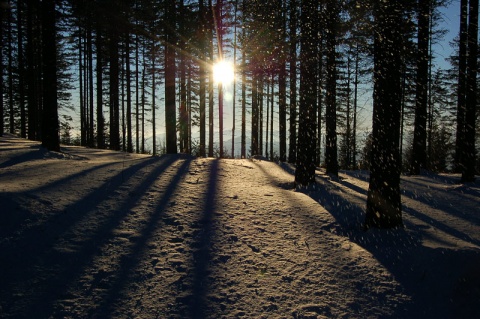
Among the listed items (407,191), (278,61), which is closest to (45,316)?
(278,61)

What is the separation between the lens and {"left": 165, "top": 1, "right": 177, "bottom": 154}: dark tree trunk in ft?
40.4

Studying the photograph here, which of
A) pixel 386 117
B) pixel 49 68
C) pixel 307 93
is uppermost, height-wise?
pixel 49 68

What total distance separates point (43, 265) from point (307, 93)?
6.95 metres

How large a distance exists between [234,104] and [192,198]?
19447 millimetres

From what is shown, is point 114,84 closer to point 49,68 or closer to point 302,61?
point 49,68

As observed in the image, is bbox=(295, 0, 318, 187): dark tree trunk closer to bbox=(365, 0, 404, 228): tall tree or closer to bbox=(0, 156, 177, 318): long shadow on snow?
bbox=(365, 0, 404, 228): tall tree

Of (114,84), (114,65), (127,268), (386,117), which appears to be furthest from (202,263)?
(114,65)

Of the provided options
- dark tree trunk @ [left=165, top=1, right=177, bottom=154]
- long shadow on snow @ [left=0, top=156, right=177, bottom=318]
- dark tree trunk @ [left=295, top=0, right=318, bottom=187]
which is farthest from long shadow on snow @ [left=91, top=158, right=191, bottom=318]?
dark tree trunk @ [left=165, top=1, right=177, bottom=154]

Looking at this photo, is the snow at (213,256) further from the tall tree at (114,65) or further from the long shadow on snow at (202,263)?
the tall tree at (114,65)

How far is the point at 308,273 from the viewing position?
3623 millimetres

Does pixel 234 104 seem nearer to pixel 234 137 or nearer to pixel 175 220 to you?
pixel 234 137

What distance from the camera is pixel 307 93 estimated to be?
24.5 ft

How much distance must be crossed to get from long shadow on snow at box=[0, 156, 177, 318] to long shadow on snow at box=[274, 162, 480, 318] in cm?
396

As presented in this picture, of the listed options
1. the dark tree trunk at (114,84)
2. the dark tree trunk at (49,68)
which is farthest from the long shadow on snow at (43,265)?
the dark tree trunk at (114,84)
